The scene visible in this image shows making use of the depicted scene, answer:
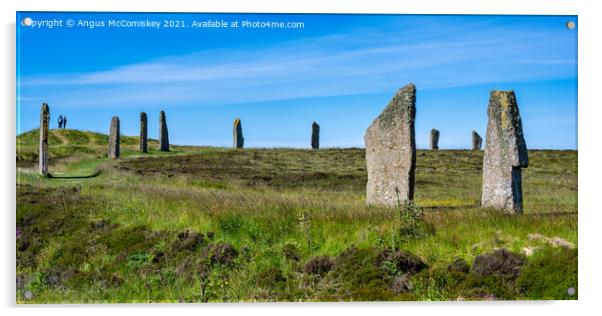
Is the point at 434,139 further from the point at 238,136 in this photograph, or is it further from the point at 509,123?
the point at 509,123

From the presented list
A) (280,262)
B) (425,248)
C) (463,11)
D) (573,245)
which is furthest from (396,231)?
(463,11)

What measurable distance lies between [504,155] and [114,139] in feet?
92.4

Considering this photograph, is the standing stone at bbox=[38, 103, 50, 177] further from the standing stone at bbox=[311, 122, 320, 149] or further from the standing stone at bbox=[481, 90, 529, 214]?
the standing stone at bbox=[311, 122, 320, 149]

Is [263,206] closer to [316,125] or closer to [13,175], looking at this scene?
[13,175]

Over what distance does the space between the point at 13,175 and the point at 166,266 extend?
3640mm

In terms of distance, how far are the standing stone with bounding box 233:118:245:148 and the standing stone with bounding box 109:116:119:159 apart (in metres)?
9.72

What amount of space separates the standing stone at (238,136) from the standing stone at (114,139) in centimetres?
972

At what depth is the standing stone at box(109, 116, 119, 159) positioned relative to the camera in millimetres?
39869

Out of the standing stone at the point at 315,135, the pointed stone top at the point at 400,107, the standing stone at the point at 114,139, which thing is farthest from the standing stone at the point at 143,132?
the pointed stone top at the point at 400,107

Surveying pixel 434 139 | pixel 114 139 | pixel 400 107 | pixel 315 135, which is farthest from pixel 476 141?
pixel 400 107

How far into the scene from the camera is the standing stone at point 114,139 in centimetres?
3987

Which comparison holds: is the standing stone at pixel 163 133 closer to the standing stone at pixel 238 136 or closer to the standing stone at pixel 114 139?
the standing stone at pixel 238 136

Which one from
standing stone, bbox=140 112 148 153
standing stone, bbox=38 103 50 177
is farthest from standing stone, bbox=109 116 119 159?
standing stone, bbox=38 103 50 177

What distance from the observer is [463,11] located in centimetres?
1379
